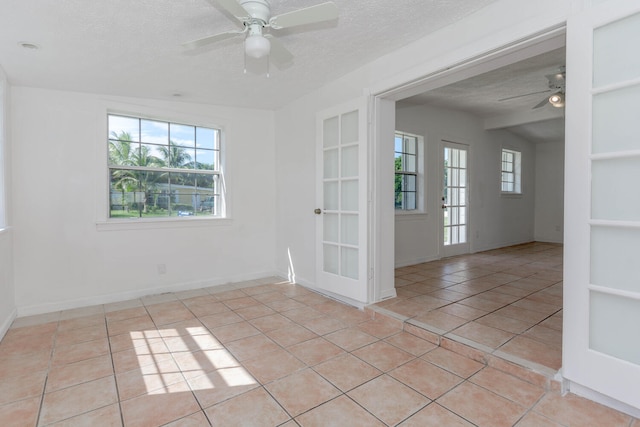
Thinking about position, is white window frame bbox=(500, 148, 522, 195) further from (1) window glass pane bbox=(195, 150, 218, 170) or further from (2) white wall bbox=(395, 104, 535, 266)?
(1) window glass pane bbox=(195, 150, 218, 170)

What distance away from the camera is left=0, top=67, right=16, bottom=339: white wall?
287 cm

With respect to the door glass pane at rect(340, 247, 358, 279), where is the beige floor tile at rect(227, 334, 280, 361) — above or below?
below

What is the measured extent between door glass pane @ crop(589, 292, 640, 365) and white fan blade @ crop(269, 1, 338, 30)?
2058 millimetres

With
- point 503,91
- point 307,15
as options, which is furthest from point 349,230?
point 503,91

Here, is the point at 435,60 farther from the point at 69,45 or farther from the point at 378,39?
the point at 69,45

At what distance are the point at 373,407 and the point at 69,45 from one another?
3.31 metres

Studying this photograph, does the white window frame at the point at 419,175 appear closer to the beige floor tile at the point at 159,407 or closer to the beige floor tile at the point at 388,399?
the beige floor tile at the point at 388,399

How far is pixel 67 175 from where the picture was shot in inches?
137

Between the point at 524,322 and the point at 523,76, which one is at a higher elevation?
the point at 523,76

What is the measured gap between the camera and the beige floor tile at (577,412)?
65.1 inches

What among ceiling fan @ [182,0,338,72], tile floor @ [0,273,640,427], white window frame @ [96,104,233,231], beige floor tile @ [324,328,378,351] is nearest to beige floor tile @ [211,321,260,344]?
tile floor @ [0,273,640,427]

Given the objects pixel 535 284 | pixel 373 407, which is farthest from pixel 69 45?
pixel 535 284

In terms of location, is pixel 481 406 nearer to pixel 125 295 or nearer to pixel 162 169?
pixel 125 295

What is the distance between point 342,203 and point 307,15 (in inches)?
79.6
